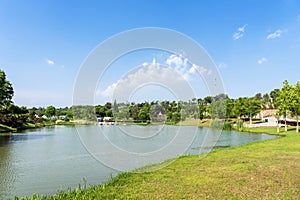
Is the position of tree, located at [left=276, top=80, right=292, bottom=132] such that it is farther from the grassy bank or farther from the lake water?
the grassy bank

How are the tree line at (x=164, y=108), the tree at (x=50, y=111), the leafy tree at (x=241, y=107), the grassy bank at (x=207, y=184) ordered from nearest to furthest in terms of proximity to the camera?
the grassy bank at (x=207, y=184), the tree line at (x=164, y=108), the leafy tree at (x=241, y=107), the tree at (x=50, y=111)

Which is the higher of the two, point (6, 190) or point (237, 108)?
point (237, 108)

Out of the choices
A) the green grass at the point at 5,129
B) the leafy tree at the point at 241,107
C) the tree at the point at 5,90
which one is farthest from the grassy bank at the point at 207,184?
the leafy tree at the point at 241,107

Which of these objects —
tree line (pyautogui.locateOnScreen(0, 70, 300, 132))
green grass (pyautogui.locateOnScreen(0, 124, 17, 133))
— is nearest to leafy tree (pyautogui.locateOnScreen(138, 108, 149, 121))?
tree line (pyautogui.locateOnScreen(0, 70, 300, 132))

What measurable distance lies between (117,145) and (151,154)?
9.66ft

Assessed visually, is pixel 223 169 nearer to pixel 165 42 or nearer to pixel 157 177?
pixel 157 177

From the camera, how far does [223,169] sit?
8.85 meters

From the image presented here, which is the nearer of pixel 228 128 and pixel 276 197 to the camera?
pixel 276 197

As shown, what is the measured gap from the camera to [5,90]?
30016 millimetres

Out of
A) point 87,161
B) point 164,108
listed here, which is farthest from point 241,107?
point 87,161

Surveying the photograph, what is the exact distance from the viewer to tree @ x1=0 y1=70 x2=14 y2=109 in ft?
93.7

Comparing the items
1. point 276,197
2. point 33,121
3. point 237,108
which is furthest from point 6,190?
point 33,121

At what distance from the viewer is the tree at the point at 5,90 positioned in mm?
28559

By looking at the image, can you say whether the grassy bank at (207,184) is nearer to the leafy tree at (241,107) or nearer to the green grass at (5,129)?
the green grass at (5,129)
